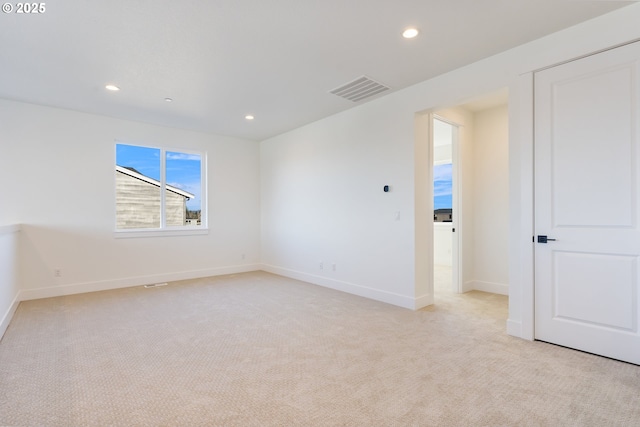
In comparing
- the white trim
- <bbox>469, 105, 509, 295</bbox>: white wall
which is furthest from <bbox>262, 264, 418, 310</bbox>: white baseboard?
the white trim

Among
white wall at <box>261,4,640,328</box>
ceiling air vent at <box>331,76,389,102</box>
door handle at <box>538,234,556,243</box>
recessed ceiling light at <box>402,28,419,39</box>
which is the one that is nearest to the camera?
recessed ceiling light at <box>402,28,419,39</box>

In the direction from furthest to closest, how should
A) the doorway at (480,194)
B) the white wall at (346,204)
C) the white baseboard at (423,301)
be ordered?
the doorway at (480,194), the white wall at (346,204), the white baseboard at (423,301)

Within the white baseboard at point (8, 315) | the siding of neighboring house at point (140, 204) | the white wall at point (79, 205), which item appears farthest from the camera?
the siding of neighboring house at point (140, 204)

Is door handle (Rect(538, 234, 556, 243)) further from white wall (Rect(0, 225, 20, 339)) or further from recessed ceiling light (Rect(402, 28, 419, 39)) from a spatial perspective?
white wall (Rect(0, 225, 20, 339))

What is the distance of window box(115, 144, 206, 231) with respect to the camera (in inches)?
209

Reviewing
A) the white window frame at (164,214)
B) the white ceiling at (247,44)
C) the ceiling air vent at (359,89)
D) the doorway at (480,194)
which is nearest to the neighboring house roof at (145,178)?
the white window frame at (164,214)

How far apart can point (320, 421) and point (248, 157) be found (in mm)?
5512

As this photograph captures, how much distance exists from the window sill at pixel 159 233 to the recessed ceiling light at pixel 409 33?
4.68 metres

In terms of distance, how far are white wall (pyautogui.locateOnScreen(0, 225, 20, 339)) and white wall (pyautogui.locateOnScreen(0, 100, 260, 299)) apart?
353 millimetres

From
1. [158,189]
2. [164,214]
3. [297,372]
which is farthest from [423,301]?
[158,189]

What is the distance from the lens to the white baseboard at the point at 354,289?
393 centimetres

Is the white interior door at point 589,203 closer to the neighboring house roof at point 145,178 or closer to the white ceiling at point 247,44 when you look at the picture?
the white ceiling at point 247,44

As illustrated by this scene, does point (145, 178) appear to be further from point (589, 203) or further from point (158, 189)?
point (589, 203)

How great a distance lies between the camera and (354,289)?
4637 millimetres
